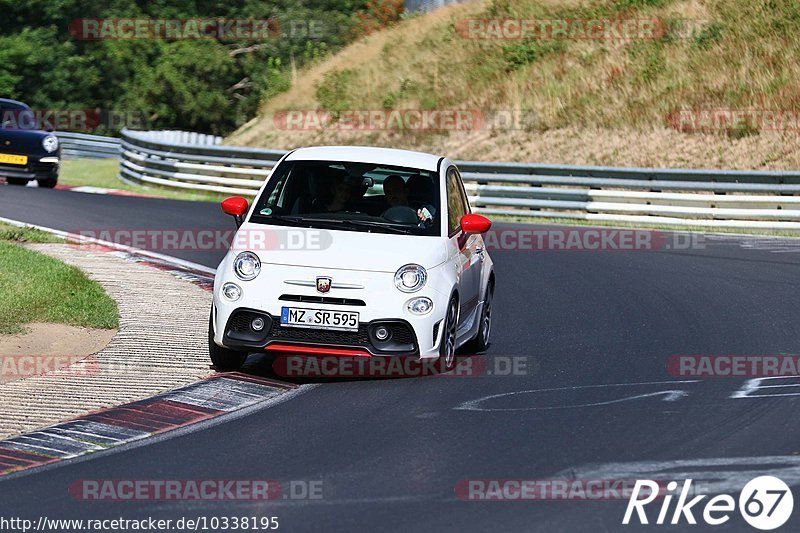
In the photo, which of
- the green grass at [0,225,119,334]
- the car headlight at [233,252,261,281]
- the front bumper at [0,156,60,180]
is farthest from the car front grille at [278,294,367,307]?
the front bumper at [0,156,60,180]

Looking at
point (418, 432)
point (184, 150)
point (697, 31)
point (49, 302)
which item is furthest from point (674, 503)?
point (697, 31)

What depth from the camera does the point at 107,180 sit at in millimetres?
32281

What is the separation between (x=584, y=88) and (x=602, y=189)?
956 cm

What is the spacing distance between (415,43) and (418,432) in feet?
109

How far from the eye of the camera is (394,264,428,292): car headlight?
958 centimetres

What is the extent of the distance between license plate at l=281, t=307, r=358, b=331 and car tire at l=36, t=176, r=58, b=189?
1911 cm

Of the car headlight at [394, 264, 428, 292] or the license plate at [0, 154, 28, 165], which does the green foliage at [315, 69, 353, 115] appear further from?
the car headlight at [394, 264, 428, 292]

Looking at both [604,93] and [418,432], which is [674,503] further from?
[604,93]
